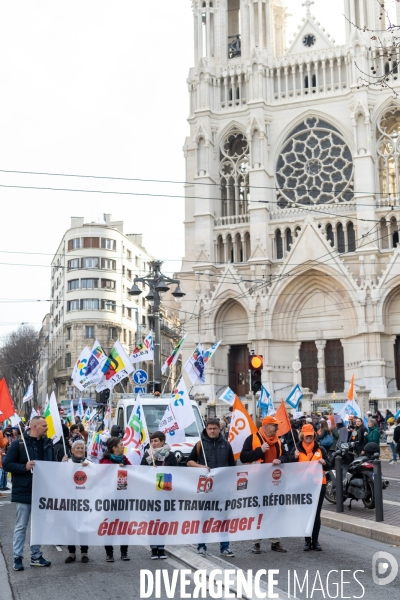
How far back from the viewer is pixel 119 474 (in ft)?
29.8

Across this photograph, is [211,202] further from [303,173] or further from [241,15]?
[241,15]

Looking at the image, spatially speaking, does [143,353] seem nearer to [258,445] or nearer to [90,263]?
[258,445]

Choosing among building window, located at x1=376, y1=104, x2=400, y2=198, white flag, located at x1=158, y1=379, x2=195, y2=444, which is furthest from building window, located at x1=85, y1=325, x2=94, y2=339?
→ white flag, located at x1=158, y1=379, x2=195, y2=444

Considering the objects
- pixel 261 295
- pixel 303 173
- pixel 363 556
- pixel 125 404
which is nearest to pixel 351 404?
pixel 125 404

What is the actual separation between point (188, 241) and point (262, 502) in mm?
39502

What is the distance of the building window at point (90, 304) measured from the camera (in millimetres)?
63969

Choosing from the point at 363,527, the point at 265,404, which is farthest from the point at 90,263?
the point at 363,527

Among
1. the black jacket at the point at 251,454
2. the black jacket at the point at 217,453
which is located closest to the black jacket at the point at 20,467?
the black jacket at the point at 217,453

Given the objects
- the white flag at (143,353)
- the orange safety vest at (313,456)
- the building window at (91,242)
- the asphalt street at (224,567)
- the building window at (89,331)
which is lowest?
the asphalt street at (224,567)

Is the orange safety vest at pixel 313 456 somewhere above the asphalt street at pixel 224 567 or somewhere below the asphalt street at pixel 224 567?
above

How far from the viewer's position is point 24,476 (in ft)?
29.0

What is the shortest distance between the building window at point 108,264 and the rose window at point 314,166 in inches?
882

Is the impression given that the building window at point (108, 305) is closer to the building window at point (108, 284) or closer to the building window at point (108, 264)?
the building window at point (108, 284)

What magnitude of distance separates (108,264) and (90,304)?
391cm
